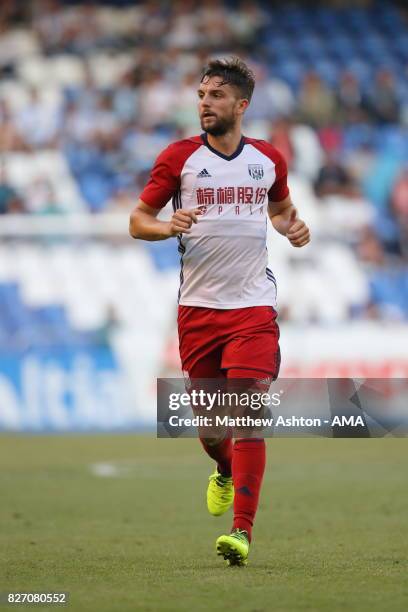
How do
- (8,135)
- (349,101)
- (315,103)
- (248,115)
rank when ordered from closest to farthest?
(8,135) → (248,115) → (315,103) → (349,101)

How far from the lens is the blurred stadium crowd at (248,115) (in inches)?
722

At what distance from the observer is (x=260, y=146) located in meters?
6.52

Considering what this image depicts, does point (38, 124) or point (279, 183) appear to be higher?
point (38, 124)

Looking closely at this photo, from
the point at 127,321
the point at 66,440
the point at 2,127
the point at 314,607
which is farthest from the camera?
the point at 2,127

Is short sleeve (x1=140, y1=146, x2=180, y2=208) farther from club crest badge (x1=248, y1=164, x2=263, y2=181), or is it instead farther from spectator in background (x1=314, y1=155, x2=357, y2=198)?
spectator in background (x1=314, y1=155, x2=357, y2=198)

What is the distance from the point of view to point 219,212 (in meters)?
6.34

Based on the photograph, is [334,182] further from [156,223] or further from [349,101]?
[156,223]

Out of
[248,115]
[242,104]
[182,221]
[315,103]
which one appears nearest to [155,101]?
[248,115]

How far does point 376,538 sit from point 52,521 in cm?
221

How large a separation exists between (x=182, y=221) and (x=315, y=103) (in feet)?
52.4

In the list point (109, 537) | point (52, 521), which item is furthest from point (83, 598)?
point (52, 521)

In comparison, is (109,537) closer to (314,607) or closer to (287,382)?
(287,382)

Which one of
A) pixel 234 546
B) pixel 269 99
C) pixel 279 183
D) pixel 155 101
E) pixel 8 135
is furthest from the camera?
pixel 269 99

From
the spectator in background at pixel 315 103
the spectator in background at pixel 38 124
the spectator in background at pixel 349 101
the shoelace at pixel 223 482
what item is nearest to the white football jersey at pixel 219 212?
the shoelace at pixel 223 482
